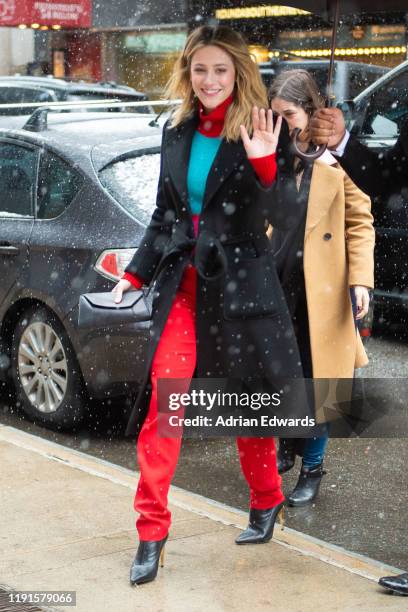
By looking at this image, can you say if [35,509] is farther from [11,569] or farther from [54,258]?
[54,258]

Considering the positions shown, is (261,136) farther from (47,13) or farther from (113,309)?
(47,13)

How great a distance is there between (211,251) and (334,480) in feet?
6.82

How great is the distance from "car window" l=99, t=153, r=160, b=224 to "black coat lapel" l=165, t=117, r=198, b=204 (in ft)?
6.49

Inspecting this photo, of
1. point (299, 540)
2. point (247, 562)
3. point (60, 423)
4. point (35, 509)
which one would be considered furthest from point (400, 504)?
point (60, 423)

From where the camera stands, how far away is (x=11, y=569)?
4156 millimetres

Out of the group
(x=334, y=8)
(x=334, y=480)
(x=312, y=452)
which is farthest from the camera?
(x=334, y=480)

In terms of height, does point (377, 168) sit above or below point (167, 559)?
above

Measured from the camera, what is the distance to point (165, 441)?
4133 millimetres

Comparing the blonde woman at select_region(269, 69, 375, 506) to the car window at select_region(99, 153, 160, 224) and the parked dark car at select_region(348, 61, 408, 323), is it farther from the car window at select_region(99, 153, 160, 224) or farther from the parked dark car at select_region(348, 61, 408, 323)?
the parked dark car at select_region(348, 61, 408, 323)

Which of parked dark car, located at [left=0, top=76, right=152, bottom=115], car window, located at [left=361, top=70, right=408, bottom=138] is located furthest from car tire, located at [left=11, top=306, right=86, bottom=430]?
parked dark car, located at [left=0, top=76, right=152, bottom=115]

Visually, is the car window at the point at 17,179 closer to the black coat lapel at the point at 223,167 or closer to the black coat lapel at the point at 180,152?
Answer: the black coat lapel at the point at 180,152

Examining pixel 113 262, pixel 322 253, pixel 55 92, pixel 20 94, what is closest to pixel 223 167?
pixel 322 253

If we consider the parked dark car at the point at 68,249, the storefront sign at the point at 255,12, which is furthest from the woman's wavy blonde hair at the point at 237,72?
the parked dark car at the point at 68,249

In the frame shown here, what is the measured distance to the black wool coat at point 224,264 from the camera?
408 cm
